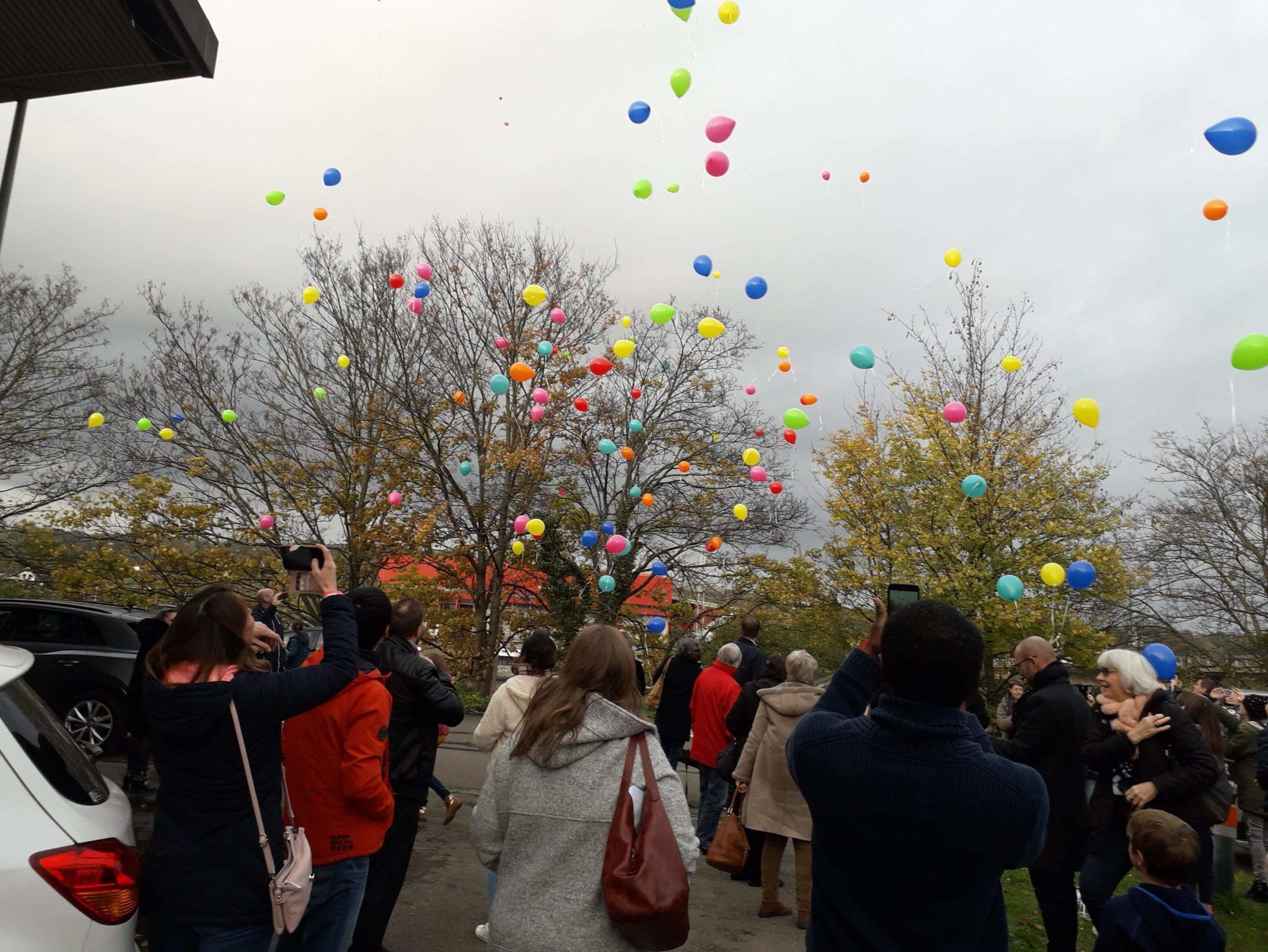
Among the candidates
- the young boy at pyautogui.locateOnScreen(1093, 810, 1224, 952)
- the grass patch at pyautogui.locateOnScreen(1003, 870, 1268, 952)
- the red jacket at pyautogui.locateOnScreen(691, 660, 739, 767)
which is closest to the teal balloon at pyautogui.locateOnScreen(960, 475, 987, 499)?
the grass patch at pyautogui.locateOnScreen(1003, 870, 1268, 952)

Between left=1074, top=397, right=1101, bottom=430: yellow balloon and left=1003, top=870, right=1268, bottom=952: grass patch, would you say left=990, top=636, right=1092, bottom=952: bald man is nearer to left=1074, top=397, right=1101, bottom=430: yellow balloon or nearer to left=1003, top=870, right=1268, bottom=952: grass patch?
left=1003, top=870, right=1268, bottom=952: grass patch

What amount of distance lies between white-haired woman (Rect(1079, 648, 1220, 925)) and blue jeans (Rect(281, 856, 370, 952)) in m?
3.42

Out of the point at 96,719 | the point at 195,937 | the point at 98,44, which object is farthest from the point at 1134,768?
the point at 96,719

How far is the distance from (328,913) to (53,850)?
119 cm

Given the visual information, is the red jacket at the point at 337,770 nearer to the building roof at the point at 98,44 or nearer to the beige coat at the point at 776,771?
the beige coat at the point at 776,771

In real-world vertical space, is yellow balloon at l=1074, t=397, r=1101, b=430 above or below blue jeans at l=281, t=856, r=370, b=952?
above

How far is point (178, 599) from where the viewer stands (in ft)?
58.5

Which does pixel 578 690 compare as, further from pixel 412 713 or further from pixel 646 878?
pixel 412 713

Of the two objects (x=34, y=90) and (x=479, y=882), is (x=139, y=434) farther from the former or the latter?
(x=479, y=882)

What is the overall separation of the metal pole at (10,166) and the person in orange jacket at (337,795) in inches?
164

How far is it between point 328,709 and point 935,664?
7.05 feet

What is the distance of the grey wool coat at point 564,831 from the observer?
2.23 metres

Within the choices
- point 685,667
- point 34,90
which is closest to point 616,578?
point 685,667

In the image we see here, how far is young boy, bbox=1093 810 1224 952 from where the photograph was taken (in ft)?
8.95
